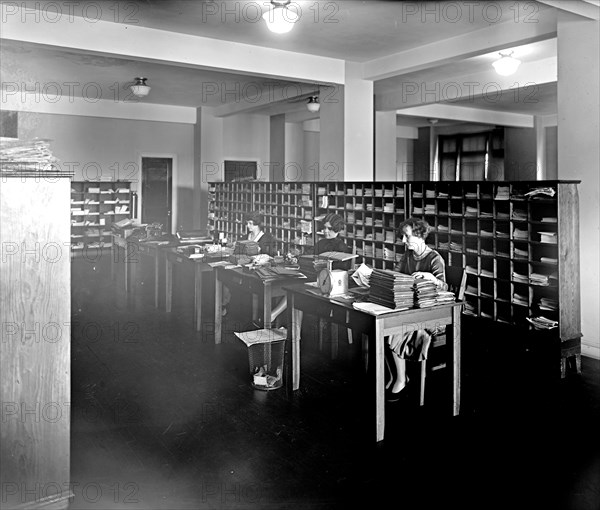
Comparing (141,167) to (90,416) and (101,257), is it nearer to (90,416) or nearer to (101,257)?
(101,257)

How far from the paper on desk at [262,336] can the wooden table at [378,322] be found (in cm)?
15

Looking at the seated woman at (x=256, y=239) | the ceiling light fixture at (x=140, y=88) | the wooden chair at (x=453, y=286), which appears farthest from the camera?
the ceiling light fixture at (x=140, y=88)

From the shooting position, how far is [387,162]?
35.8ft

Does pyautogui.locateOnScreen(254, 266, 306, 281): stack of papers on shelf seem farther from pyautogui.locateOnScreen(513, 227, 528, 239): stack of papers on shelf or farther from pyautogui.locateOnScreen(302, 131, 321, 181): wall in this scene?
pyautogui.locateOnScreen(302, 131, 321, 181): wall

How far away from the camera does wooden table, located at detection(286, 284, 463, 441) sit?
3357 mm

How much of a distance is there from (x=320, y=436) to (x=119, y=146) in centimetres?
906

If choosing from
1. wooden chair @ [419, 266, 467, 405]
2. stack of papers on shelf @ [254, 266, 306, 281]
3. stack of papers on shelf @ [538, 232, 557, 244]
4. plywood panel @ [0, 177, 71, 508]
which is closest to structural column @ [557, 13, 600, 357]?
stack of papers on shelf @ [538, 232, 557, 244]

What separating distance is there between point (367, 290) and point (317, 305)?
35 cm

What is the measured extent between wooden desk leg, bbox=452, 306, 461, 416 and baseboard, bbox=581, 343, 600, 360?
6.26ft

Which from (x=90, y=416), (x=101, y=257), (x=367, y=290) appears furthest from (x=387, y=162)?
(x=90, y=416)

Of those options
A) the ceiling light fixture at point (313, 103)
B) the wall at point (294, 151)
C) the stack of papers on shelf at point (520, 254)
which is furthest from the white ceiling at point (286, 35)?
the wall at point (294, 151)

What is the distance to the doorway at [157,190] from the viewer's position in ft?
38.2

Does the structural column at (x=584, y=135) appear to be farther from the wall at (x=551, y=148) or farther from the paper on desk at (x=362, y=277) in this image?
the wall at (x=551, y=148)

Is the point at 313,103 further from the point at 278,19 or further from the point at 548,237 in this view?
the point at 548,237
